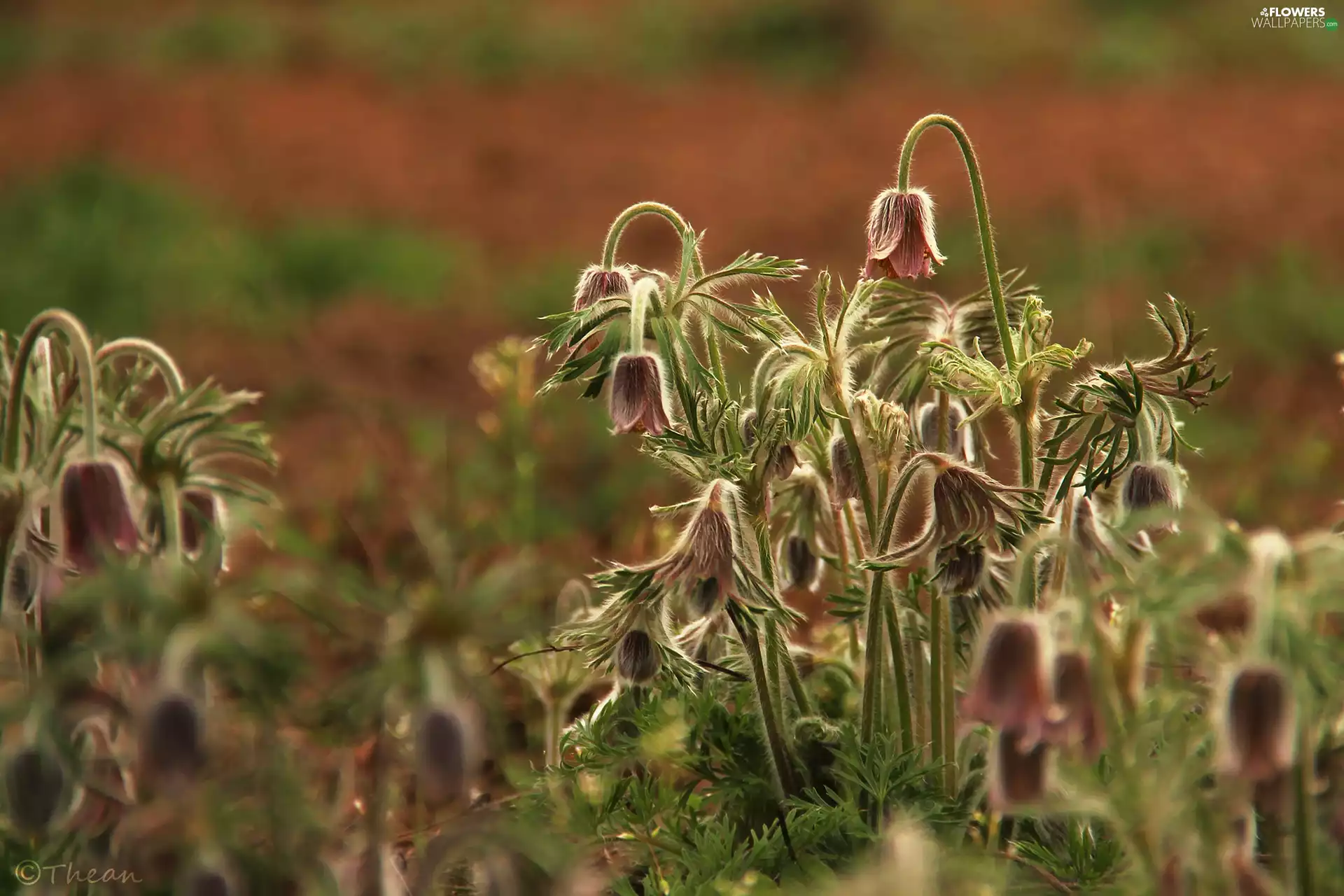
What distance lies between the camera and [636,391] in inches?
61.7

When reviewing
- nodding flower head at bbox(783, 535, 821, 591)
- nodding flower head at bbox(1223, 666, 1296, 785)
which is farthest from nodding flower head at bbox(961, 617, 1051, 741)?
nodding flower head at bbox(783, 535, 821, 591)

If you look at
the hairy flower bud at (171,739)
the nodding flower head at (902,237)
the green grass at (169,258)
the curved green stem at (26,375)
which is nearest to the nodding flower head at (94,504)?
the curved green stem at (26,375)

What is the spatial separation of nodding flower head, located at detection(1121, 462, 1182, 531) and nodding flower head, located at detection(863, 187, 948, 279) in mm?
384

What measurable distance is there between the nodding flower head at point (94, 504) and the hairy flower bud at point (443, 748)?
0.52 meters

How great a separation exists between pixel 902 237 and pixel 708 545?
0.53 metres

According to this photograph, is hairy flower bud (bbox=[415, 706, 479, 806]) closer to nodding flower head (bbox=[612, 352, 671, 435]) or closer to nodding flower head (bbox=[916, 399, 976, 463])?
nodding flower head (bbox=[612, 352, 671, 435])

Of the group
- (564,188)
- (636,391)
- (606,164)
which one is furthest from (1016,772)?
(606,164)

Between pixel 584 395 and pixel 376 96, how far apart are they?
36.1 feet

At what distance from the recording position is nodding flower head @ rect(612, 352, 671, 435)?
5.12ft

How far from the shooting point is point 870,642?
5.49ft

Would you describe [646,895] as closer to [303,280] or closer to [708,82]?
[303,280]

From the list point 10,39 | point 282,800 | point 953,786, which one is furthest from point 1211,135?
point 10,39

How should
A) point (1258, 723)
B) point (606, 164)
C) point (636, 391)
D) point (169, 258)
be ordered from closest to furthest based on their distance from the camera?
Result: point (1258, 723) < point (636, 391) < point (169, 258) < point (606, 164)

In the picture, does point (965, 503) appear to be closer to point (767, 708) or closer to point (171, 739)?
point (767, 708)
